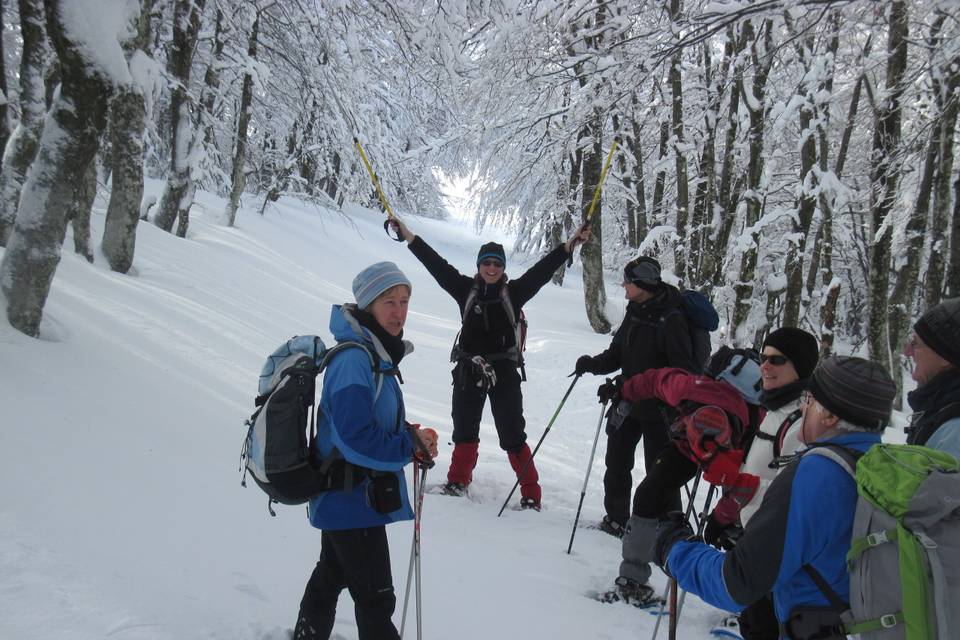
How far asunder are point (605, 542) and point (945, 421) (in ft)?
8.52

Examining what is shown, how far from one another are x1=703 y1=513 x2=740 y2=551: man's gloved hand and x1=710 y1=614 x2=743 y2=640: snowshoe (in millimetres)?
442

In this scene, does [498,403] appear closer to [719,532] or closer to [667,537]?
[719,532]

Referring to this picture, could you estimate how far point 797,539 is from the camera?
1.69 meters

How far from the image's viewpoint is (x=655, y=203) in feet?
51.1

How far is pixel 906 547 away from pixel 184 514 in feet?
10.8

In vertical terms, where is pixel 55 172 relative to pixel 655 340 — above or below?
above

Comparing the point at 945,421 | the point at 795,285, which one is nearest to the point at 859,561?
the point at 945,421

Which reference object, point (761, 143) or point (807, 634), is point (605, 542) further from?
point (761, 143)

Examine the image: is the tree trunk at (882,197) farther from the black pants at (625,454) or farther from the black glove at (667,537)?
the black glove at (667,537)

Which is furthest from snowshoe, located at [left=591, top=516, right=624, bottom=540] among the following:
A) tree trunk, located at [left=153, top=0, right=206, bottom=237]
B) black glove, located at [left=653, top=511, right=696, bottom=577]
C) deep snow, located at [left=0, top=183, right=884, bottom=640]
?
tree trunk, located at [left=153, top=0, right=206, bottom=237]

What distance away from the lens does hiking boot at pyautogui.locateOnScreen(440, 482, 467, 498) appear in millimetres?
4945

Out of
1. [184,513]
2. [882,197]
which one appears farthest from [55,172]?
[882,197]

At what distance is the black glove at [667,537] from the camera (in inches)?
82.3

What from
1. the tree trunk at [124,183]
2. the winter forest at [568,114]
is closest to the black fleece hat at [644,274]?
the winter forest at [568,114]
